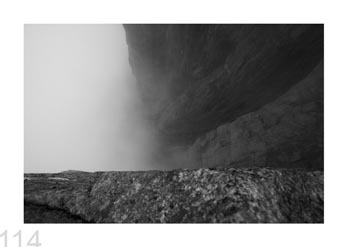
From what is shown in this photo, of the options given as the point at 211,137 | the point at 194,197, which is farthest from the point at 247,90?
the point at 194,197

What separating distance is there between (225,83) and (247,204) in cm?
1662

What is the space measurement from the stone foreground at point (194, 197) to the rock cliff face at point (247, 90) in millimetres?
11245

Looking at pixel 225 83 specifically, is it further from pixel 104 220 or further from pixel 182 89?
pixel 104 220

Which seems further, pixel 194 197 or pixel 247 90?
pixel 247 90

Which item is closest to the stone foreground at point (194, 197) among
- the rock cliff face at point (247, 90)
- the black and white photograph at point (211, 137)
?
the black and white photograph at point (211, 137)

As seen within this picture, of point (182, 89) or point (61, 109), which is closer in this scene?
point (182, 89)

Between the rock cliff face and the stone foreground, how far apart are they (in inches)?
443

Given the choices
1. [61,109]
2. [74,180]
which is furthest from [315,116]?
[61,109]

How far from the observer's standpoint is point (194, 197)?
5.23 m

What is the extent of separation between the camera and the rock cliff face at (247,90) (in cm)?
1498

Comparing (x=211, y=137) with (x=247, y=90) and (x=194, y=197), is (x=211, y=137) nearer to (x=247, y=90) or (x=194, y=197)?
(x=247, y=90)

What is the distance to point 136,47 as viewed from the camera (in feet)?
104

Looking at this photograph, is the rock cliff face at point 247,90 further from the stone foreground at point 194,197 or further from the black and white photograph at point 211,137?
the stone foreground at point 194,197

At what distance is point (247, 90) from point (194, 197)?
16.1 metres
